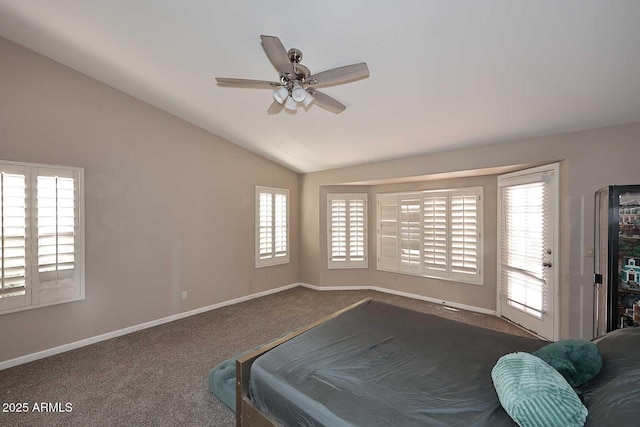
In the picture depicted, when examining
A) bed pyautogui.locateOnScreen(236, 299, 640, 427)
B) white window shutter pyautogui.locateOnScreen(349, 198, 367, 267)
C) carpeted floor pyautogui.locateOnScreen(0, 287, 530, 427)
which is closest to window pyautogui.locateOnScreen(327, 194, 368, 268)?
white window shutter pyautogui.locateOnScreen(349, 198, 367, 267)

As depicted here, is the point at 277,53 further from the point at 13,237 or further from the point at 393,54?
the point at 13,237

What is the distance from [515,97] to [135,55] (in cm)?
377

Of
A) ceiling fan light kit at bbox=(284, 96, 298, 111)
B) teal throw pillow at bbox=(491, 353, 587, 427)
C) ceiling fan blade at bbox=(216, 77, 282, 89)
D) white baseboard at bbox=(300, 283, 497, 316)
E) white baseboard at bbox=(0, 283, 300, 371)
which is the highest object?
ceiling fan blade at bbox=(216, 77, 282, 89)

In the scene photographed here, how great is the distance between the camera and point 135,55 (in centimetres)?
274

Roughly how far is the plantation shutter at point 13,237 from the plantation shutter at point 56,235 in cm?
11

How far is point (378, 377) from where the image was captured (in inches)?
59.8

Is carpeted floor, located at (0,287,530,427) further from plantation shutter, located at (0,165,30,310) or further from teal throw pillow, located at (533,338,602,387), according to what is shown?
teal throw pillow, located at (533,338,602,387)

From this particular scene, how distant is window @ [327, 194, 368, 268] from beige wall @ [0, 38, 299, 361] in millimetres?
1605

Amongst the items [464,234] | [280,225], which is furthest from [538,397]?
[280,225]

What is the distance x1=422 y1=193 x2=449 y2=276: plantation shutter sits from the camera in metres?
4.41

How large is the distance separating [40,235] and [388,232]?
4841mm

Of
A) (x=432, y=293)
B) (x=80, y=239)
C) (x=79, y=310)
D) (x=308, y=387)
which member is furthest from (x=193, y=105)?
(x=432, y=293)

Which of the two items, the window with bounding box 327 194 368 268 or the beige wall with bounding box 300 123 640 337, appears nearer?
the beige wall with bounding box 300 123 640 337

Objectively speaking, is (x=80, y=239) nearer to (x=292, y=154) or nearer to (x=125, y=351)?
(x=125, y=351)
